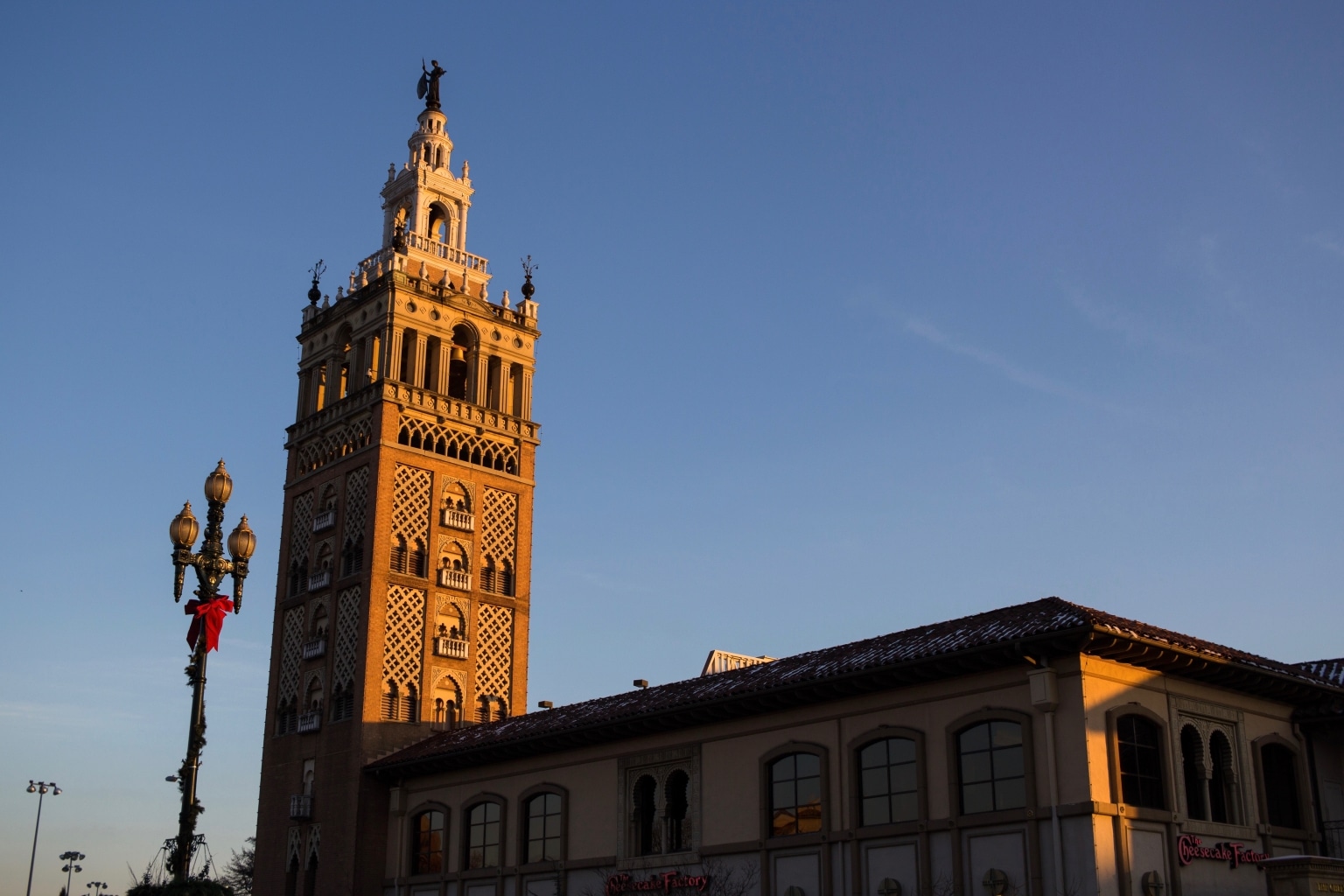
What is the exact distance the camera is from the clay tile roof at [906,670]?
29.3 meters

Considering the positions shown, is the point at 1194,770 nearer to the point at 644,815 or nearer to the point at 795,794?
the point at 795,794

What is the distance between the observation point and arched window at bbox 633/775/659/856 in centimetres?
3709

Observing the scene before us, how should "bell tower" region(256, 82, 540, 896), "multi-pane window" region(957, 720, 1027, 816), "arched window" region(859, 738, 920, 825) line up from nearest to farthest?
"multi-pane window" region(957, 720, 1027, 816) → "arched window" region(859, 738, 920, 825) → "bell tower" region(256, 82, 540, 896)

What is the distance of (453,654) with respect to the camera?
167ft

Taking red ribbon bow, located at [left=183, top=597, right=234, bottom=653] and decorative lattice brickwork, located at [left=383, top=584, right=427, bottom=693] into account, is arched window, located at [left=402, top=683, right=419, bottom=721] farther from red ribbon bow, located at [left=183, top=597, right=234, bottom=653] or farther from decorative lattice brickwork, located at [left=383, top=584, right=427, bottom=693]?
red ribbon bow, located at [left=183, top=597, right=234, bottom=653]

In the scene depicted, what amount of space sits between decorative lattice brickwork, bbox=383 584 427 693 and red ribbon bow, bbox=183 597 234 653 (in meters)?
25.5

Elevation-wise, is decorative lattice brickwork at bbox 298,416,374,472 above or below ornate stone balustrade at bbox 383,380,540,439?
below

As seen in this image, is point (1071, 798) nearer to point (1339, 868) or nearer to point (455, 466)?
point (1339, 868)

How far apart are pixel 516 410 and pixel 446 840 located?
1794 centimetres

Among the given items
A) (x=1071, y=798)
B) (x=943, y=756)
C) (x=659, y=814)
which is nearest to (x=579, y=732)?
(x=659, y=814)

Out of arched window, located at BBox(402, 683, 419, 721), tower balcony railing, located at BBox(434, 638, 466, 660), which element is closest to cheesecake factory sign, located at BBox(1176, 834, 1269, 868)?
arched window, located at BBox(402, 683, 419, 721)

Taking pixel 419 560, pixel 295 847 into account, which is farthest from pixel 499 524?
pixel 295 847

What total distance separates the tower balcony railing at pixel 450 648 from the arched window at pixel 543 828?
10.6 m

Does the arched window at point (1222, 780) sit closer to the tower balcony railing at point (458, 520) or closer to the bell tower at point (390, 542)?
the bell tower at point (390, 542)
